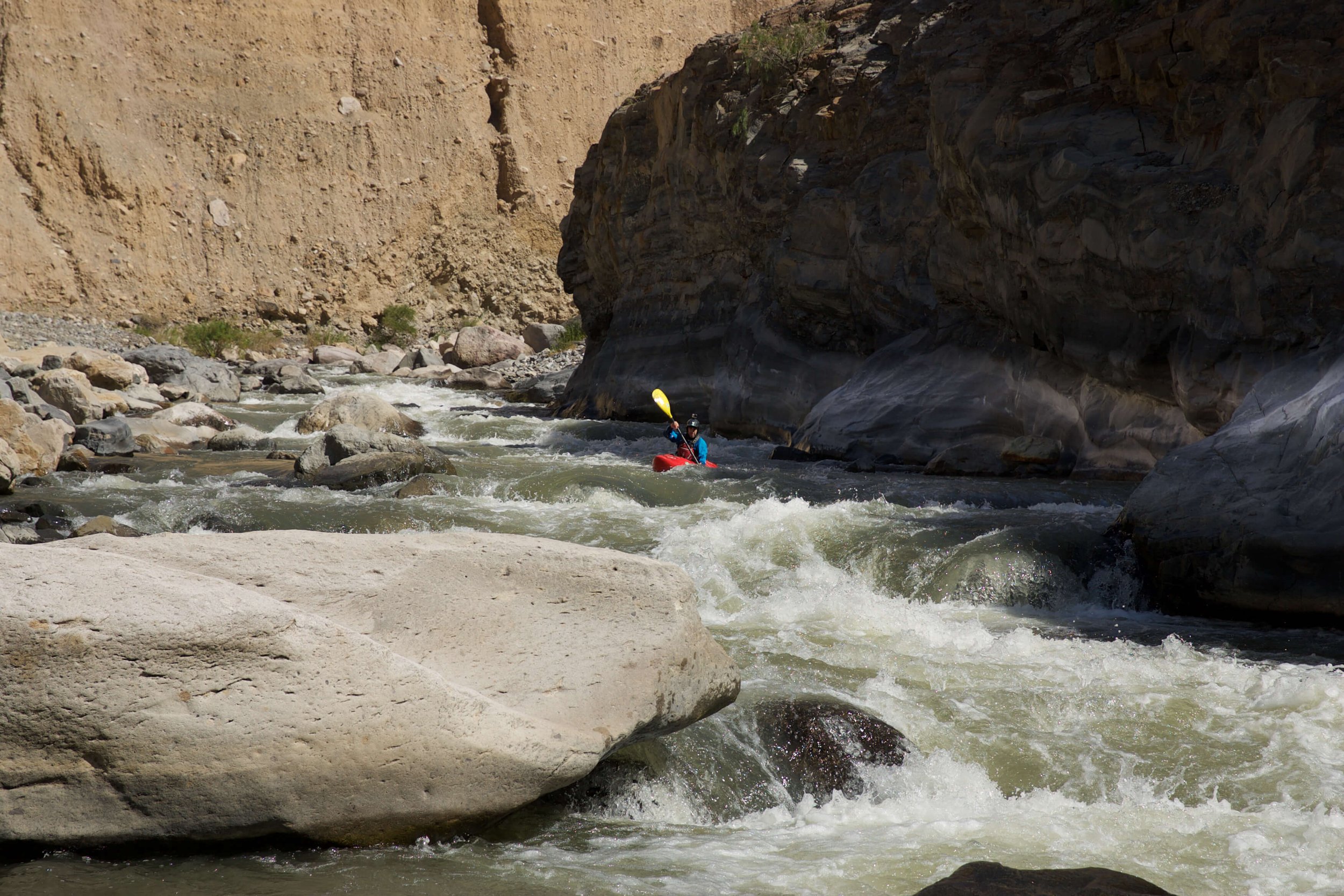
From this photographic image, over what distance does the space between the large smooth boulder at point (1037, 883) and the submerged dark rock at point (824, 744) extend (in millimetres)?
1173

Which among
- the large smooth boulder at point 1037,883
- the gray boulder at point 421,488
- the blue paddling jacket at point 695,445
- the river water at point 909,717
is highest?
the blue paddling jacket at point 695,445

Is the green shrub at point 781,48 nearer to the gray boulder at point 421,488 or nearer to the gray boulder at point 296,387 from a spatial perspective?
the gray boulder at point 421,488

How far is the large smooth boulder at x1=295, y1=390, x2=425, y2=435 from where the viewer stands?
15.0 metres

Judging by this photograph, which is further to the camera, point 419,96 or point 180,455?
point 419,96

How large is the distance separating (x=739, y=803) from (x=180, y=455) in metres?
11.0

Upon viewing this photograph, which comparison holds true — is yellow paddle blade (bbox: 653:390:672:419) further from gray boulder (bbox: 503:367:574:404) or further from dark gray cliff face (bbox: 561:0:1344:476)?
gray boulder (bbox: 503:367:574:404)

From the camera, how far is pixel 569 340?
104 feet

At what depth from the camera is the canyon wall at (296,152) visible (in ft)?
115

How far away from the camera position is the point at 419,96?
1625 inches

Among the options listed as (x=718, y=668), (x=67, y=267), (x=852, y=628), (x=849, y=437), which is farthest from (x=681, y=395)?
(x=67, y=267)

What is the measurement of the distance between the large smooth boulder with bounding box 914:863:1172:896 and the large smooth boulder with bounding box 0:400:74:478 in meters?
10.1

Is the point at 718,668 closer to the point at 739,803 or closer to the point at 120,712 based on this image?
the point at 739,803

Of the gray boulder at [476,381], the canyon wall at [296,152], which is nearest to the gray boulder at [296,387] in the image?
the gray boulder at [476,381]

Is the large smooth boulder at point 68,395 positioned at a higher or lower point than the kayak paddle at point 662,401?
lower
